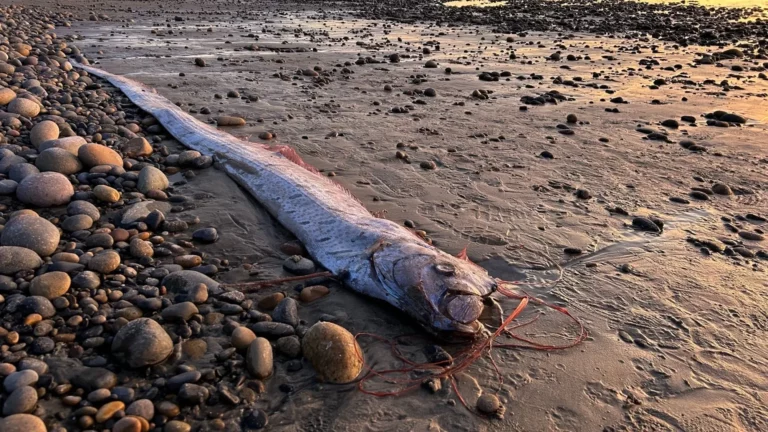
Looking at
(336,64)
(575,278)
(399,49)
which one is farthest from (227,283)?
(399,49)

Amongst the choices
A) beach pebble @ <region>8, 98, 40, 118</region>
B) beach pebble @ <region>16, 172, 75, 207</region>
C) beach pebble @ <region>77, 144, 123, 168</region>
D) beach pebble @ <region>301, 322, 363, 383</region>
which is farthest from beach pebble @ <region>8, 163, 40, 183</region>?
beach pebble @ <region>301, 322, 363, 383</region>

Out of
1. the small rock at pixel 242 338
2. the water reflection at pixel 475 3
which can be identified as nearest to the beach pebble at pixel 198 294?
the small rock at pixel 242 338

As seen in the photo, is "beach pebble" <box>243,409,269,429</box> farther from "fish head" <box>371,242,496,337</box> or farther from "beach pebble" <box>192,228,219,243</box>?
"beach pebble" <box>192,228,219,243</box>

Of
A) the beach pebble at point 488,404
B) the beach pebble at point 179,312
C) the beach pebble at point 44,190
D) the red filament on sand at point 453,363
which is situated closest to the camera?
the beach pebble at point 488,404

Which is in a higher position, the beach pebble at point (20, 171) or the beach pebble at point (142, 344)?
the beach pebble at point (20, 171)

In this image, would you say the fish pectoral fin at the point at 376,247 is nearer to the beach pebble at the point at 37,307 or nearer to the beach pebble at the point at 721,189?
the beach pebble at the point at 37,307

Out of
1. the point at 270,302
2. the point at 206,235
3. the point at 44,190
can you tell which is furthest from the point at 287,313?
the point at 44,190

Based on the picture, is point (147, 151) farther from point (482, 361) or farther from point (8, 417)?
point (482, 361)

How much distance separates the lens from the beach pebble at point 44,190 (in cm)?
509

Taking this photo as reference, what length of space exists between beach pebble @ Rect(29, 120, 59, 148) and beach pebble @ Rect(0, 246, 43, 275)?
117 inches

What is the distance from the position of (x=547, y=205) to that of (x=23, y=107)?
735cm

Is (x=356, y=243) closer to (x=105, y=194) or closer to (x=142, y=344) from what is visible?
(x=142, y=344)

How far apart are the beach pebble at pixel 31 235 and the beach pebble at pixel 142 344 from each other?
1.45m

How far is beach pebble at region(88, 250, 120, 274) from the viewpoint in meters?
4.09
